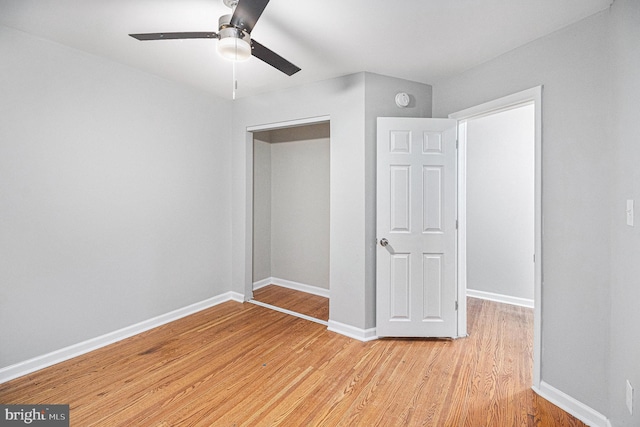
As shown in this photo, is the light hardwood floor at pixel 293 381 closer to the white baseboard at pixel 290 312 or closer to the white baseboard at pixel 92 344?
the white baseboard at pixel 92 344

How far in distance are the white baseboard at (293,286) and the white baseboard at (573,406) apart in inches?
99.2

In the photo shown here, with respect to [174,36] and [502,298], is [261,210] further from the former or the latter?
[502,298]

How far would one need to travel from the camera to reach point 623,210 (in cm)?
157

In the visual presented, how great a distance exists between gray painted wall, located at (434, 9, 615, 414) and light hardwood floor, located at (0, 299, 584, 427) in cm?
37

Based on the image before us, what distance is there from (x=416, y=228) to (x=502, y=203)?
1.79m

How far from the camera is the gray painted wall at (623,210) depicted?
1.43m

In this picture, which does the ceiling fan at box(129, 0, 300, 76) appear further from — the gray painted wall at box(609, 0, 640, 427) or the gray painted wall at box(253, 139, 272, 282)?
the gray painted wall at box(253, 139, 272, 282)

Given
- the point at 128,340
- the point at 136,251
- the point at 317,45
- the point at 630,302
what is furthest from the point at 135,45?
the point at 630,302

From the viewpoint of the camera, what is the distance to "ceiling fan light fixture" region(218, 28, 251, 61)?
157 centimetres

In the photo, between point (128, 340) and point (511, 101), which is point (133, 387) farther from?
point (511, 101)

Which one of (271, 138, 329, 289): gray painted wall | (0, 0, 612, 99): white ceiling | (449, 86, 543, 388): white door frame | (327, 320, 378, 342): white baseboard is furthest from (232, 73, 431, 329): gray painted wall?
(271, 138, 329, 289): gray painted wall

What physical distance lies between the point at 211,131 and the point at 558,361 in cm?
385

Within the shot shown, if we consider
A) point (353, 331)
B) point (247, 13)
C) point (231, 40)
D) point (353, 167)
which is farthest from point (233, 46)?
point (353, 331)

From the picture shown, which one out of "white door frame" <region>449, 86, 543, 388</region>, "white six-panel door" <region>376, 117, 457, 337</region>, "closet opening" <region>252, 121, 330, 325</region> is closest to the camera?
"white door frame" <region>449, 86, 543, 388</region>
